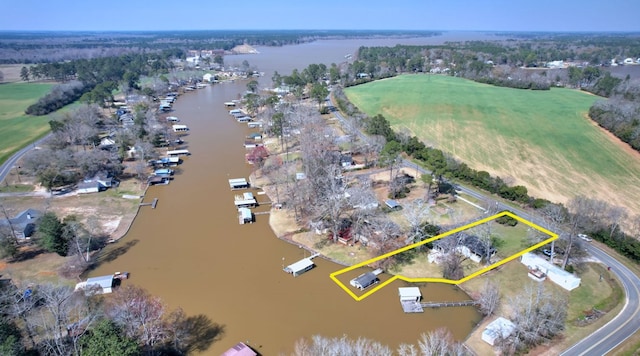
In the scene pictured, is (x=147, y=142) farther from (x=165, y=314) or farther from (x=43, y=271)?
(x=165, y=314)

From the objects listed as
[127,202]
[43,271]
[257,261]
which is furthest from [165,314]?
[127,202]

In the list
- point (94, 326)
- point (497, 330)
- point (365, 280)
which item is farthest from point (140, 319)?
point (497, 330)

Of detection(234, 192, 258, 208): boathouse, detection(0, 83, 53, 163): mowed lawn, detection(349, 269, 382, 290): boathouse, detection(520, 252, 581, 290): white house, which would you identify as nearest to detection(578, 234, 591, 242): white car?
detection(520, 252, 581, 290): white house

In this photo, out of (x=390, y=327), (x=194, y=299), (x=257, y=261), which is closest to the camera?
(x=390, y=327)

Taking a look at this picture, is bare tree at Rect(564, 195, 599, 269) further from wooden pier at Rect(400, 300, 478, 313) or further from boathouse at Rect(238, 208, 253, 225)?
boathouse at Rect(238, 208, 253, 225)

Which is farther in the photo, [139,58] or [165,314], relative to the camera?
[139,58]

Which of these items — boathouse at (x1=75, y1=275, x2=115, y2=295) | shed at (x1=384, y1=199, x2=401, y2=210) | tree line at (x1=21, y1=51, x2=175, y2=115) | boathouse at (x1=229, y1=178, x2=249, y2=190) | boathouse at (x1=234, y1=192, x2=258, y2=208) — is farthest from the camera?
tree line at (x1=21, y1=51, x2=175, y2=115)

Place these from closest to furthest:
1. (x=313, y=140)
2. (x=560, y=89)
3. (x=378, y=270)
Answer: (x=378, y=270)
(x=313, y=140)
(x=560, y=89)
